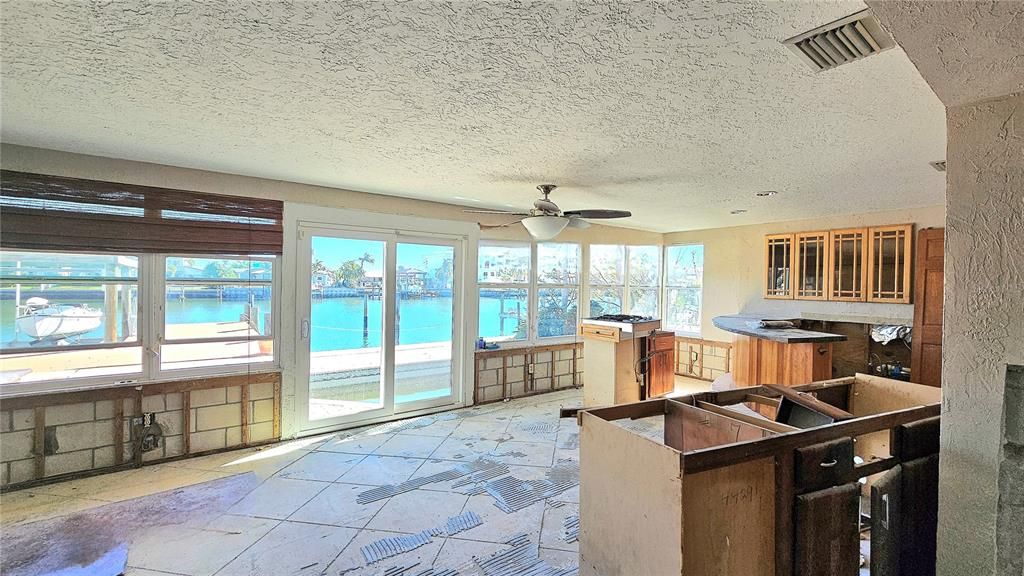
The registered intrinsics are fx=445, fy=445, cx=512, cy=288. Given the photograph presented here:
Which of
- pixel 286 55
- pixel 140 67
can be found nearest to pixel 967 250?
pixel 286 55

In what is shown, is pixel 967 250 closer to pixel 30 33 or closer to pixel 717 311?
pixel 30 33

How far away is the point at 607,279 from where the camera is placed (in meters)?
6.76

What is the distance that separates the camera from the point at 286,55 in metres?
1.72

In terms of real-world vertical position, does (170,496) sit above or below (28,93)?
below

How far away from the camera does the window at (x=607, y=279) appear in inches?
260

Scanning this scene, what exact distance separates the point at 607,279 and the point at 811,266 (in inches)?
103

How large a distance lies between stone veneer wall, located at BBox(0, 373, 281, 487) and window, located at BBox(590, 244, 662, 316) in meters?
4.36

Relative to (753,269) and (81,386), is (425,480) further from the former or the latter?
(753,269)

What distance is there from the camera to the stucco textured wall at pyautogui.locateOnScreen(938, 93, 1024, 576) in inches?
49.6

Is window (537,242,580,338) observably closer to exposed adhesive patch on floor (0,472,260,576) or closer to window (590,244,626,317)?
window (590,244,626,317)

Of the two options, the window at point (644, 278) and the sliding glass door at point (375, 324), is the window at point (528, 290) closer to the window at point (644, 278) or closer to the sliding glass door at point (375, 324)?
the sliding glass door at point (375, 324)

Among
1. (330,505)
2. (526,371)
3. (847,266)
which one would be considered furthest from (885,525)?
(847,266)

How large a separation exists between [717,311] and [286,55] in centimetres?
636

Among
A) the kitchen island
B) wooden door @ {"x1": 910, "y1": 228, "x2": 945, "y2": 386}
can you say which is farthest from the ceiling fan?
wooden door @ {"x1": 910, "y1": 228, "x2": 945, "y2": 386}
